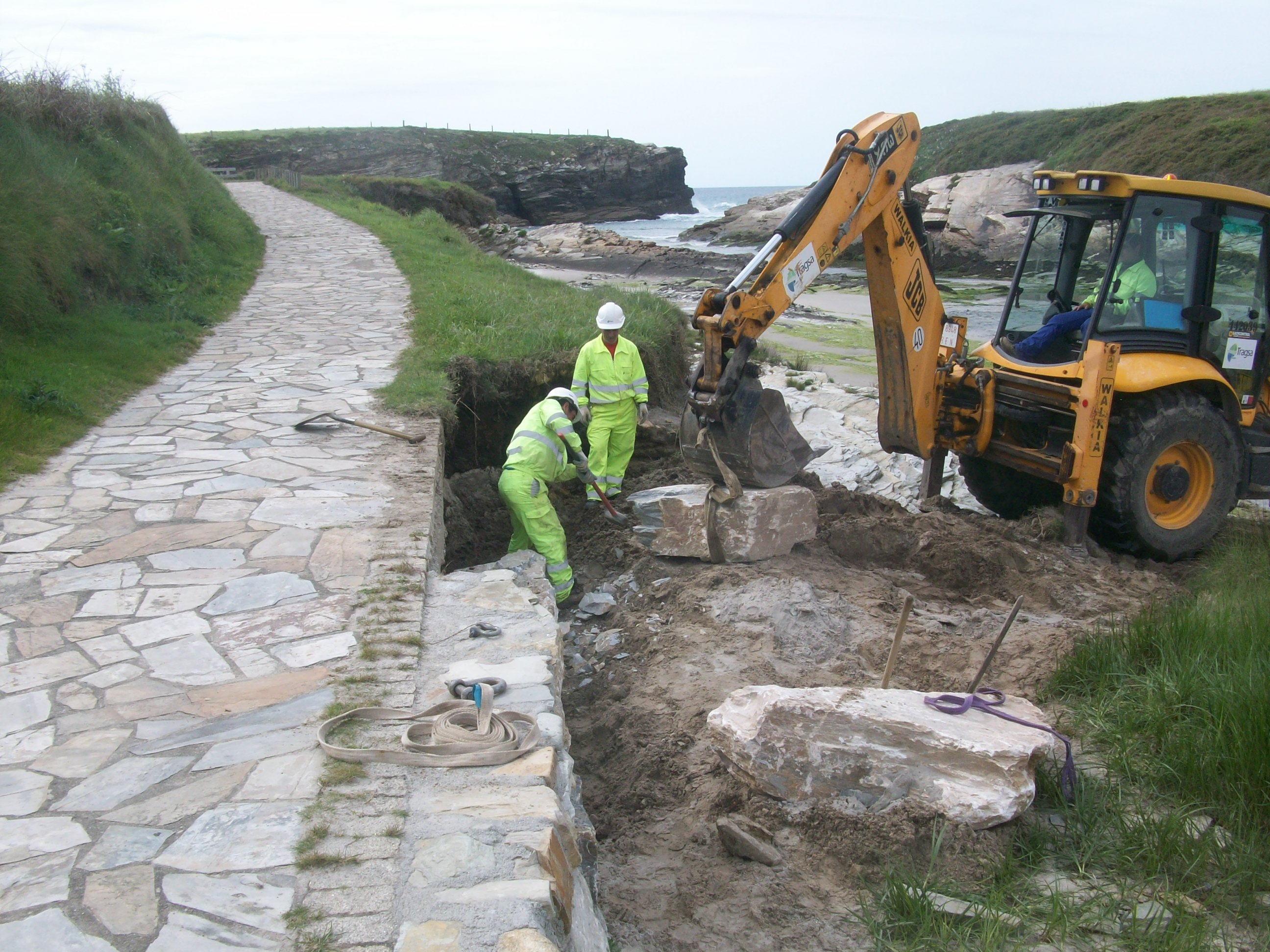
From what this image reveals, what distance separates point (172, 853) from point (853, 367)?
Result: 15090 mm

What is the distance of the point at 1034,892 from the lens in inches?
146

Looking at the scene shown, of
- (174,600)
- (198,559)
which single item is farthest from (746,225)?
(174,600)

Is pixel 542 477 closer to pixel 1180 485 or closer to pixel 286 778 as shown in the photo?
pixel 286 778

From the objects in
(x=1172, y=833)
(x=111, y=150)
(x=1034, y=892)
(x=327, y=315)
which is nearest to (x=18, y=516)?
Result: (x=1034, y=892)

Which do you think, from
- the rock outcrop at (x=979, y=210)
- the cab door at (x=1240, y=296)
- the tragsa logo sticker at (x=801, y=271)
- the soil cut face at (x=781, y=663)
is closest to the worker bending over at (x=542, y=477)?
the soil cut face at (x=781, y=663)

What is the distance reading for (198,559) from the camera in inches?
214

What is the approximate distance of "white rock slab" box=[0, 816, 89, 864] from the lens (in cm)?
301

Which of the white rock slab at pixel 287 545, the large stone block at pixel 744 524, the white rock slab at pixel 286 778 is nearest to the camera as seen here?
the white rock slab at pixel 286 778

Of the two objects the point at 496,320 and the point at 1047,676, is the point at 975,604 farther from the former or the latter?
the point at 496,320

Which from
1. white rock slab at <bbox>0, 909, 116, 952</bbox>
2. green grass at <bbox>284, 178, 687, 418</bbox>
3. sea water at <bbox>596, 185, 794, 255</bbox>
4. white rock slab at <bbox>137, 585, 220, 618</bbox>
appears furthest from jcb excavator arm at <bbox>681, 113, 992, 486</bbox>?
sea water at <bbox>596, 185, 794, 255</bbox>

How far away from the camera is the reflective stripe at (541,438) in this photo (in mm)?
7598

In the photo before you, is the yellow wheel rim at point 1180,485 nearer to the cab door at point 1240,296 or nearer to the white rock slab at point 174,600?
the cab door at point 1240,296

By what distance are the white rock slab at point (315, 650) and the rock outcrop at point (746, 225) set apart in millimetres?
43260

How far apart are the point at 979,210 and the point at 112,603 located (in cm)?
3944
